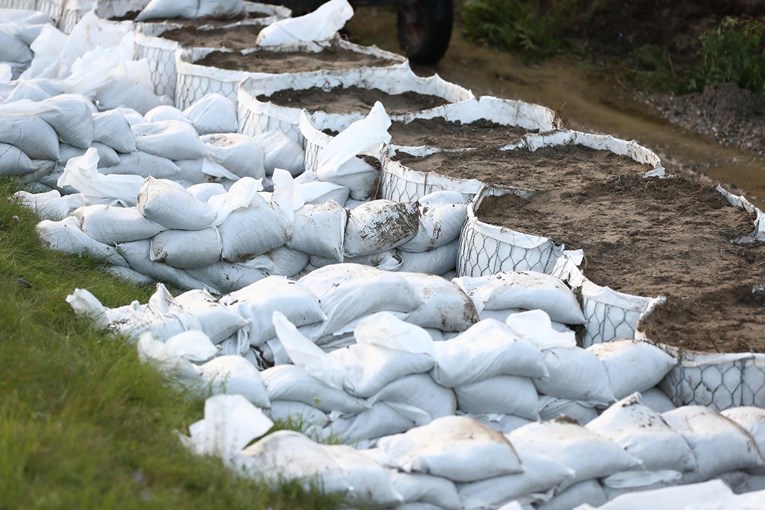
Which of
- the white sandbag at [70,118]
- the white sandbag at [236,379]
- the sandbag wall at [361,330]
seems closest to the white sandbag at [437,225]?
the sandbag wall at [361,330]

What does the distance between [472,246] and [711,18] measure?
4927mm

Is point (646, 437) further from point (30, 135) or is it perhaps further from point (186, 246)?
point (30, 135)

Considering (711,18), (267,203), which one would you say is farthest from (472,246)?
(711,18)

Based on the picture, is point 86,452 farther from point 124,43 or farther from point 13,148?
point 124,43

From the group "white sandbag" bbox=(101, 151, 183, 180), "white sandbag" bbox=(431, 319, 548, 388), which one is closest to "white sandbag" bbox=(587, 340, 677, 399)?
"white sandbag" bbox=(431, 319, 548, 388)

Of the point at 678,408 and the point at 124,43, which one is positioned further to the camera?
the point at 124,43

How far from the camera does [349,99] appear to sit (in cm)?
505

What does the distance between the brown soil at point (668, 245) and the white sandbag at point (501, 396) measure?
41 centimetres

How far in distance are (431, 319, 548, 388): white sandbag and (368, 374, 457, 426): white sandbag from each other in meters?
0.03

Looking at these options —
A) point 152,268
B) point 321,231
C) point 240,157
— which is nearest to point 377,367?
point 321,231

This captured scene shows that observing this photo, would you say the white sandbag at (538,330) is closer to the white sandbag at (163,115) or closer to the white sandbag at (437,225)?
the white sandbag at (437,225)

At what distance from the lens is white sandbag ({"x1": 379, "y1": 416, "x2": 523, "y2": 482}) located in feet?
7.89

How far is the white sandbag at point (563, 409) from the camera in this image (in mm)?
2928

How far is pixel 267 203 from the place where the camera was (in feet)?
12.3
